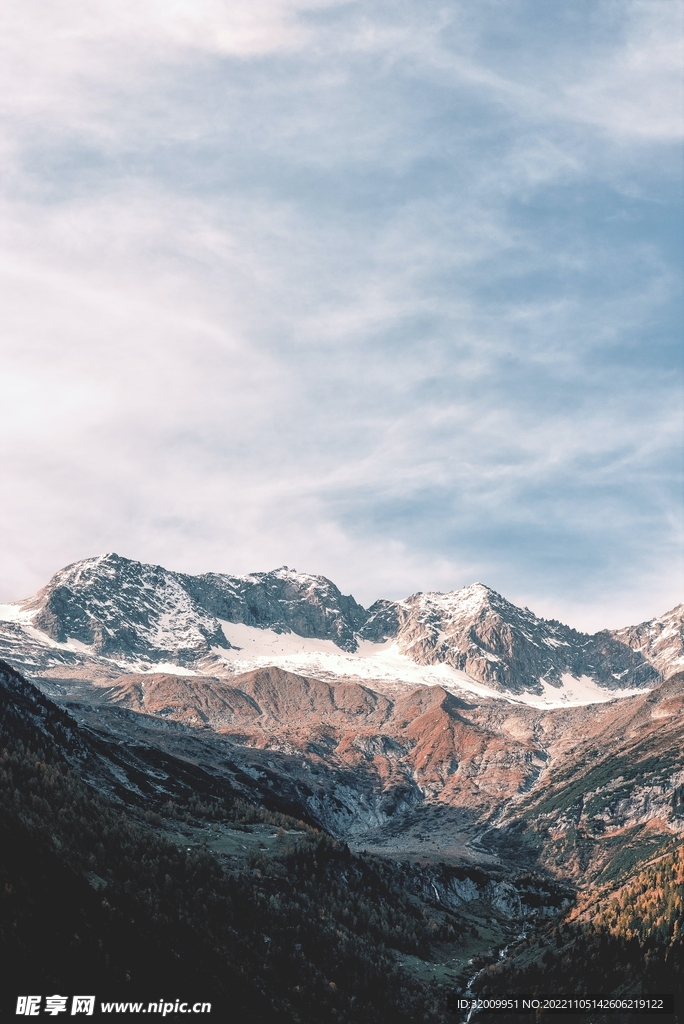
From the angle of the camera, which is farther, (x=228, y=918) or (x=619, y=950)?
(x=619, y=950)

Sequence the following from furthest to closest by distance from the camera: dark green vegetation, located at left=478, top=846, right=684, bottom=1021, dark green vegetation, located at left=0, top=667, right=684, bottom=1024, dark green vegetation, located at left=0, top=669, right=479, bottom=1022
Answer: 1. dark green vegetation, located at left=478, top=846, right=684, bottom=1021
2. dark green vegetation, located at left=0, top=667, right=684, bottom=1024
3. dark green vegetation, located at left=0, top=669, right=479, bottom=1022

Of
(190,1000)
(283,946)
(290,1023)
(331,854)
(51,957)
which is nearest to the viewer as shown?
Answer: (51,957)

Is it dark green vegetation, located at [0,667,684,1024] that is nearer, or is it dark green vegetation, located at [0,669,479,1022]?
dark green vegetation, located at [0,669,479,1022]

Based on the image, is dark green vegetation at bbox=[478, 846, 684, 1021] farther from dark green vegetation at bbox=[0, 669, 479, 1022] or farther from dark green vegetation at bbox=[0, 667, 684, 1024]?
dark green vegetation at bbox=[0, 669, 479, 1022]

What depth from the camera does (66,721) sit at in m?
158

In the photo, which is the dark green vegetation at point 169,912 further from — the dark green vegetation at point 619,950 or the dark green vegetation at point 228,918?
the dark green vegetation at point 619,950

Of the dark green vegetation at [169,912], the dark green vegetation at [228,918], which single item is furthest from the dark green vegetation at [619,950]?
the dark green vegetation at [169,912]

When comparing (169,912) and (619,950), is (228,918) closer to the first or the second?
(169,912)

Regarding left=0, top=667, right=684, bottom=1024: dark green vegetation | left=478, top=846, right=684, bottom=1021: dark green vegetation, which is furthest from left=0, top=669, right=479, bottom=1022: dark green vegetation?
left=478, top=846, right=684, bottom=1021: dark green vegetation

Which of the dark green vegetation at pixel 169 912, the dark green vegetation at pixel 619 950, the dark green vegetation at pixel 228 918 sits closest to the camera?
the dark green vegetation at pixel 169 912

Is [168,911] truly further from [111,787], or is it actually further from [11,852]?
[111,787]

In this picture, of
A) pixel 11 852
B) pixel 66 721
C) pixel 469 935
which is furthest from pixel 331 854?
pixel 11 852

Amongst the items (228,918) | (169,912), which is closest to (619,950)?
(228,918)

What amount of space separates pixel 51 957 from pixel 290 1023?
31.7 meters
